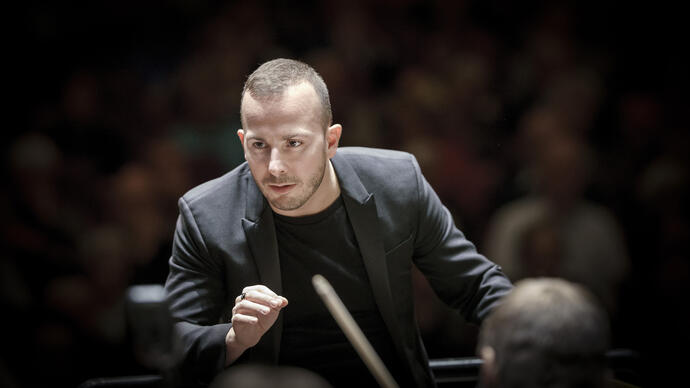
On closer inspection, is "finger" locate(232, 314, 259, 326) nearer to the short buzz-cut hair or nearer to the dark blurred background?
the short buzz-cut hair

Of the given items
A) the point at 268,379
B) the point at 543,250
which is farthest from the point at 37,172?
the point at 268,379

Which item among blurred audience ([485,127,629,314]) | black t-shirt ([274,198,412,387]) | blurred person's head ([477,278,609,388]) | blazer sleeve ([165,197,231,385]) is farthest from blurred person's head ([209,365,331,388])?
blurred audience ([485,127,629,314])

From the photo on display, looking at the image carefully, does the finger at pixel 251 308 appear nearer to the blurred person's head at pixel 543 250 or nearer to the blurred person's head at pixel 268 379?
the blurred person's head at pixel 268 379

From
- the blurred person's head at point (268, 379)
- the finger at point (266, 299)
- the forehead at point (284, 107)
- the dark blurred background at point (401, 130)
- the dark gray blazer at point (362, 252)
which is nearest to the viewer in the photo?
the blurred person's head at point (268, 379)

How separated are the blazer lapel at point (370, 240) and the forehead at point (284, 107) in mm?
248

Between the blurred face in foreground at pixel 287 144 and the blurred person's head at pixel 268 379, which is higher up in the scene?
the blurred face in foreground at pixel 287 144

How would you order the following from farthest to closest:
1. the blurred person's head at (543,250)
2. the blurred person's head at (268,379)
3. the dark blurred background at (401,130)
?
the blurred person's head at (543,250) → the dark blurred background at (401,130) → the blurred person's head at (268,379)

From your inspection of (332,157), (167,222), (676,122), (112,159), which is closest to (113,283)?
(167,222)

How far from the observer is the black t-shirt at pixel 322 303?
1.93 meters

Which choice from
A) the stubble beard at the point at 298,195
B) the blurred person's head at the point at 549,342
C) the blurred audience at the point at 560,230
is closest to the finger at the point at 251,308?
the stubble beard at the point at 298,195

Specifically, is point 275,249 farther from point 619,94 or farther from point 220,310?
point 619,94

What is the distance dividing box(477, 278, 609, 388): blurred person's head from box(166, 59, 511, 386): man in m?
0.67

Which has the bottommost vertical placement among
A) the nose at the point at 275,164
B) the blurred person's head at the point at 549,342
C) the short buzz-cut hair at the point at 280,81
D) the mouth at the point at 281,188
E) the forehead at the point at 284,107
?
the blurred person's head at the point at 549,342

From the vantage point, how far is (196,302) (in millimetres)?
1832
